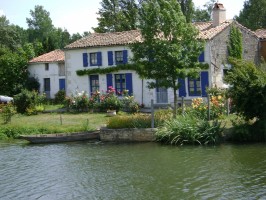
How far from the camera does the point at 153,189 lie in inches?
522

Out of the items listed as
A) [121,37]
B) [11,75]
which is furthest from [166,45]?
[11,75]

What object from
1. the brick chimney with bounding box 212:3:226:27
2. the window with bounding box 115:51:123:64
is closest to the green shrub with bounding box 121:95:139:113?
the window with bounding box 115:51:123:64

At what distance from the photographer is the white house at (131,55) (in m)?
32.3

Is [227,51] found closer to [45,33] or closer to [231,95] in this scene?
[231,95]

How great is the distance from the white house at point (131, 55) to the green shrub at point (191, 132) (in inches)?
445

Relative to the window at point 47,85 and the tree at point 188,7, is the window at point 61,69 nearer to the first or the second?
the window at point 47,85

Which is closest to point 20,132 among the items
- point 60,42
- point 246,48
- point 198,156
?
point 198,156

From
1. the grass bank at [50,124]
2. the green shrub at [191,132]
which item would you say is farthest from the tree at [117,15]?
the green shrub at [191,132]

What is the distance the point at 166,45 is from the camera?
22438 millimetres

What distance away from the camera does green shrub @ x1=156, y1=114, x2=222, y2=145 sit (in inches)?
799

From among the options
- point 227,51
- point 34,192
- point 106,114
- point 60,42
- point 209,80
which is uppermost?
point 60,42

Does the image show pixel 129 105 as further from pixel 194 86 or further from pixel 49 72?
pixel 49 72

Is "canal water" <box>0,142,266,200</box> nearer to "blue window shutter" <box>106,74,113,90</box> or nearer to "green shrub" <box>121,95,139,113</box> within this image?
"green shrub" <box>121,95,139,113</box>

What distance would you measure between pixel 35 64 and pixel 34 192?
31.5 metres
